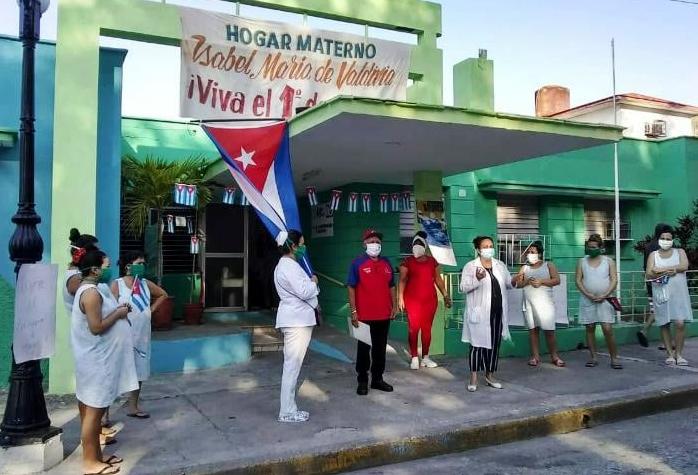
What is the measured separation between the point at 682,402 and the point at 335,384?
12.8 ft

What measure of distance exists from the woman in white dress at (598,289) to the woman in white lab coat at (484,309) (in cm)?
184

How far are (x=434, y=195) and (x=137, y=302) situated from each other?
Result: 4.89 meters

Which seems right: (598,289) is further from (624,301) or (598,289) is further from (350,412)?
(350,412)

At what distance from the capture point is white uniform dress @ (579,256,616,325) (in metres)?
7.97

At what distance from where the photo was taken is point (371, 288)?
260 inches

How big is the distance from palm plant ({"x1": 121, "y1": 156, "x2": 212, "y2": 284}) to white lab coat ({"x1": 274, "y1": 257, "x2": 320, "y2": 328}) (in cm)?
436

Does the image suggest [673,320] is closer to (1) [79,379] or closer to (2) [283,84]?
(2) [283,84]

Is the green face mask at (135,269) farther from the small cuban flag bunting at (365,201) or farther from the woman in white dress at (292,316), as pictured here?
the small cuban flag bunting at (365,201)

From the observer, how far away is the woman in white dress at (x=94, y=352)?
4227mm

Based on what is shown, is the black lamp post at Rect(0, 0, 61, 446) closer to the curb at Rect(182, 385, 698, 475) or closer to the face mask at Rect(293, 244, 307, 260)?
the curb at Rect(182, 385, 698, 475)

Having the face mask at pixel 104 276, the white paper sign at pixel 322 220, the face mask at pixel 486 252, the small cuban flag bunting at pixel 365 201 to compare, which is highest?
the small cuban flag bunting at pixel 365 201

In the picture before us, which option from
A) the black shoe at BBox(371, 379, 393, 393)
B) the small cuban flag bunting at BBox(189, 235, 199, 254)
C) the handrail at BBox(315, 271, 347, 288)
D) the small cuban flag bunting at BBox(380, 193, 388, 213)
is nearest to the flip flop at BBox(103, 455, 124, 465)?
the black shoe at BBox(371, 379, 393, 393)

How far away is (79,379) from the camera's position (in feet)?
14.1

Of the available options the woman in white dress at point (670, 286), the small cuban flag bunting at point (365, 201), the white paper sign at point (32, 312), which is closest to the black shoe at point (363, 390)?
the white paper sign at point (32, 312)
